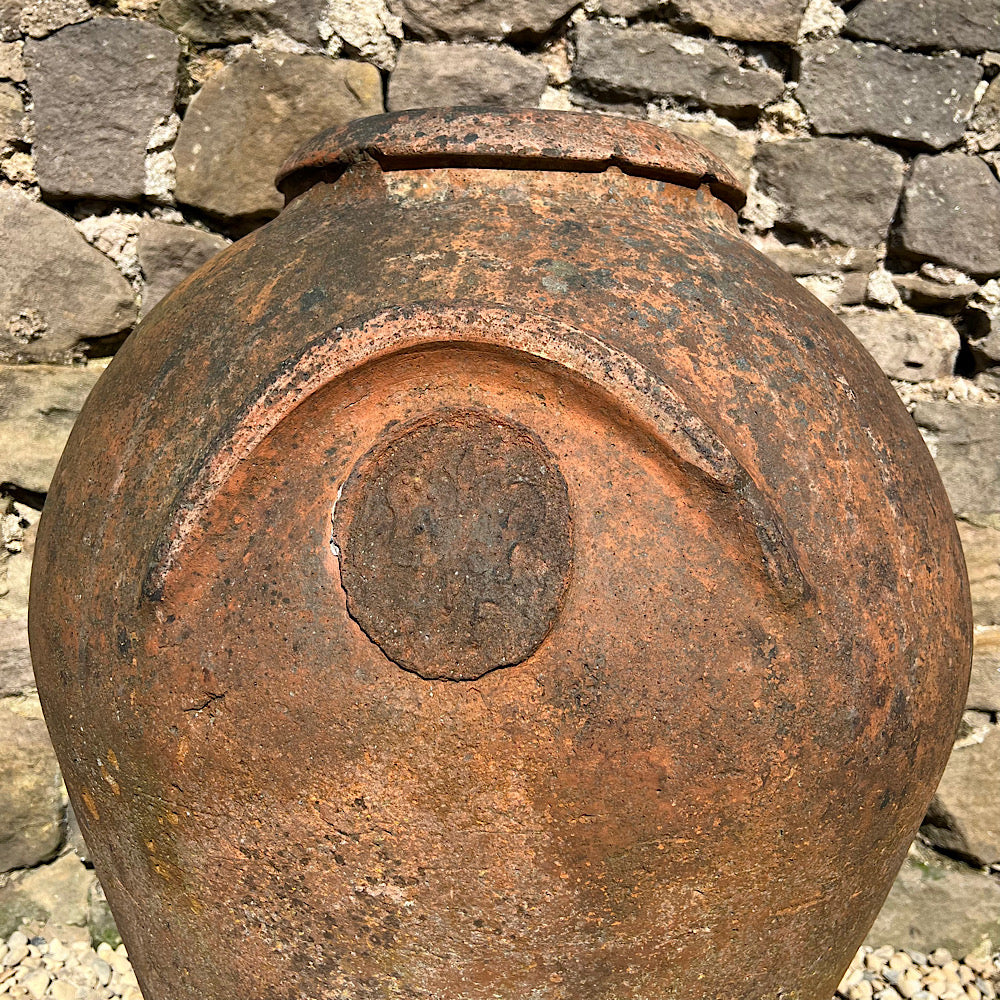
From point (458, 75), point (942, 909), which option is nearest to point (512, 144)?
point (458, 75)

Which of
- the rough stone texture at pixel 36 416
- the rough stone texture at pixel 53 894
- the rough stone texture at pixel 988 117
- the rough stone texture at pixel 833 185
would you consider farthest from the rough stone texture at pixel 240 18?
the rough stone texture at pixel 53 894

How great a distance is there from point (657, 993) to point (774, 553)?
521 millimetres

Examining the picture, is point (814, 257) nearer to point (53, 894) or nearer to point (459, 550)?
point (459, 550)

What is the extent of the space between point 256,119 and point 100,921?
5.44 ft

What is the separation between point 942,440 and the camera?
2.14 m

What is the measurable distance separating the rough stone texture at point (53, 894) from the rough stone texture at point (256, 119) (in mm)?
1380

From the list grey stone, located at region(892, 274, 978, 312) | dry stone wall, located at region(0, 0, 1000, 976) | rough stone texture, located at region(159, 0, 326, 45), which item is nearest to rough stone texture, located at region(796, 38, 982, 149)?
dry stone wall, located at region(0, 0, 1000, 976)

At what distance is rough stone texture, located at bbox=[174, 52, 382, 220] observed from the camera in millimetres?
1912

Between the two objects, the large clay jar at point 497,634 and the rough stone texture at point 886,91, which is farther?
the rough stone texture at point 886,91

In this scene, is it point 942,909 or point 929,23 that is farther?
point 942,909

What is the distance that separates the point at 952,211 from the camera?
82.7 inches

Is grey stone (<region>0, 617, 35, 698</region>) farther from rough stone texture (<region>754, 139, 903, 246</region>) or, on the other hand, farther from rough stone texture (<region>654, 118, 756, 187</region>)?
rough stone texture (<region>754, 139, 903, 246</region>)

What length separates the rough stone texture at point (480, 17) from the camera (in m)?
1.94

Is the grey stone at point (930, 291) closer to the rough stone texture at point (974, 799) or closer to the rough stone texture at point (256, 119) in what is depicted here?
the rough stone texture at point (974, 799)
